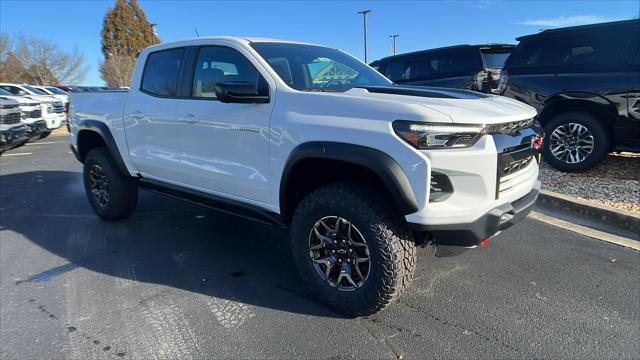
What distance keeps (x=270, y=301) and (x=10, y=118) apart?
29.8 feet

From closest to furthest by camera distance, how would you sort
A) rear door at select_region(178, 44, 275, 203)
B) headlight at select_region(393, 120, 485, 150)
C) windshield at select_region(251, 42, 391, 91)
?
headlight at select_region(393, 120, 485, 150) → rear door at select_region(178, 44, 275, 203) → windshield at select_region(251, 42, 391, 91)

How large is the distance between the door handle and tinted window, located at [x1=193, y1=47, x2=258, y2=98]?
200 mm

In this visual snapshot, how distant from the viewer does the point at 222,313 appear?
2.92 m

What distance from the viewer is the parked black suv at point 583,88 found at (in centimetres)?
529

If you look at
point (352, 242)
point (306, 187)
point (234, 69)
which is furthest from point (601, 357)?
point (234, 69)

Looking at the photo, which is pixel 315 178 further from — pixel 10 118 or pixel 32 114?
pixel 32 114

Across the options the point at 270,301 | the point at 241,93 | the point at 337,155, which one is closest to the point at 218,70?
the point at 241,93

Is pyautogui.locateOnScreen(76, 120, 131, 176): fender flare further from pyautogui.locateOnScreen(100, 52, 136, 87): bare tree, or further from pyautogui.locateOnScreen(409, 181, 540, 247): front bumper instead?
pyautogui.locateOnScreen(100, 52, 136, 87): bare tree

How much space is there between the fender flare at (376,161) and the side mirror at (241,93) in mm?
543

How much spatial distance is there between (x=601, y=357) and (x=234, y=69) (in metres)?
3.06

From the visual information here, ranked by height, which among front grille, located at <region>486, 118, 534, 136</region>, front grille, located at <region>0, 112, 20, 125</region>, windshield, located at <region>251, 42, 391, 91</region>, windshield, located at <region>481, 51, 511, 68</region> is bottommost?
front grille, located at <region>0, 112, 20, 125</region>

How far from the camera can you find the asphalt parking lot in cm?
252

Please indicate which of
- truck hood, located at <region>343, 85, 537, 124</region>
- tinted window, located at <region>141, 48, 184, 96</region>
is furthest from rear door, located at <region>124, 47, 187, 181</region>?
truck hood, located at <region>343, 85, 537, 124</region>

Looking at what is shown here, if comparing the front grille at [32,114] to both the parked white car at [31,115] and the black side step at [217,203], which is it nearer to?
the parked white car at [31,115]
